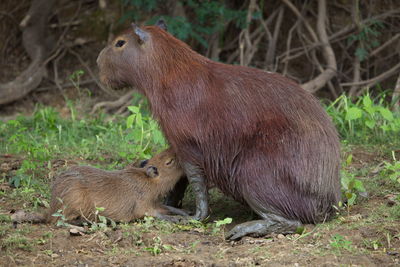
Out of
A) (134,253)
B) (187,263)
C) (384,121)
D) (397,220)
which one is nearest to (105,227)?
(134,253)

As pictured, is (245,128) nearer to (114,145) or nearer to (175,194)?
(175,194)

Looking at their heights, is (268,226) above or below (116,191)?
below

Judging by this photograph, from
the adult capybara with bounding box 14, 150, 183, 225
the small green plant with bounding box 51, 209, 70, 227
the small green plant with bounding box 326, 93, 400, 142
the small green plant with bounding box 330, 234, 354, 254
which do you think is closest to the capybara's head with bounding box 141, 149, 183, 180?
the adult capybara with bounding box 14, 150, 183, 225

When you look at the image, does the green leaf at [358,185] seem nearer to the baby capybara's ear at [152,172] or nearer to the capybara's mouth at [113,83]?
the baby capybara's ear at [152,172]

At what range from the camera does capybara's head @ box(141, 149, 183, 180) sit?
471 centimetres

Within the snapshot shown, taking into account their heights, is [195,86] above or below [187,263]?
above

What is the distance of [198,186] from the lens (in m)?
4.54

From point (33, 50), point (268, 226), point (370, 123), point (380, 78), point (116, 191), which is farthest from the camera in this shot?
point (33, 50)

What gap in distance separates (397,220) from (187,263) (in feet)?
4.73

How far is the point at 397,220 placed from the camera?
4.11 metres

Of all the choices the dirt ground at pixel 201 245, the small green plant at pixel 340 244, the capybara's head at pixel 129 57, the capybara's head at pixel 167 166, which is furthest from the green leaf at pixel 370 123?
the small green plant at pixel 340 244

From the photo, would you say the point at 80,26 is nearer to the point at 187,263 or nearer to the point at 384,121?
the point at 384,121

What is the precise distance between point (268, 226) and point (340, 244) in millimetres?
605

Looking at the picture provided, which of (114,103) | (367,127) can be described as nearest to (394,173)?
(367,127)
